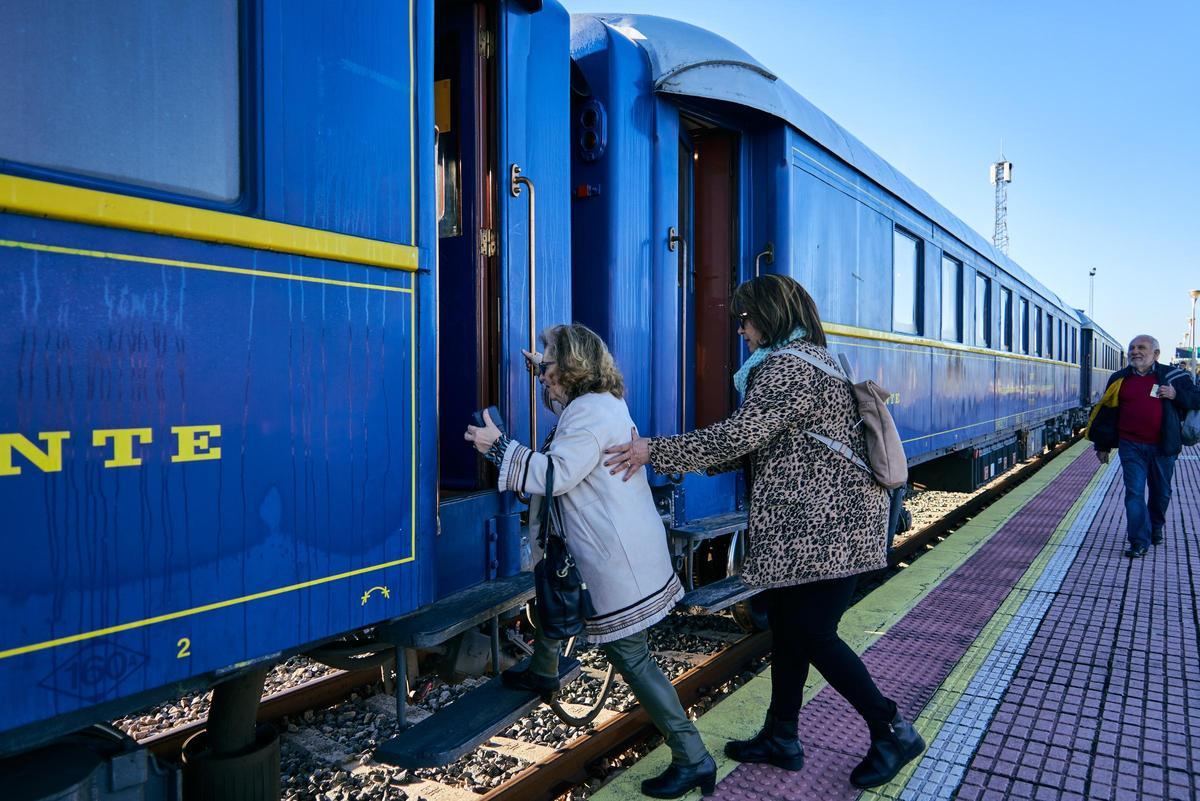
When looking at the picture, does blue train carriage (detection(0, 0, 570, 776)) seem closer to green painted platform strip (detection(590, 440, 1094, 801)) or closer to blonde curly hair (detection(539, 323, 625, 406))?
blonde curly hair (detection(539, 323, 625, 406))

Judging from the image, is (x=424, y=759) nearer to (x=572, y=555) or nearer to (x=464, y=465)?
(x=572, y=555)

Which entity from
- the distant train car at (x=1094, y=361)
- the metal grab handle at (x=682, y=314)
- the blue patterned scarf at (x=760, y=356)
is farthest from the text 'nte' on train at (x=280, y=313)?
the distant train car at (x=1094, y=361)

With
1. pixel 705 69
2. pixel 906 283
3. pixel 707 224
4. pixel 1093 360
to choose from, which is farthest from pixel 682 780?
pixel 1093 360

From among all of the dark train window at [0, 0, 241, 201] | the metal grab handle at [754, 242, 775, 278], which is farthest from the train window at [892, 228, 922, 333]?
the dark train window at [0, 0, 241, 201]

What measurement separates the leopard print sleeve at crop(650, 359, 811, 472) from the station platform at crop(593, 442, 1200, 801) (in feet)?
3.77

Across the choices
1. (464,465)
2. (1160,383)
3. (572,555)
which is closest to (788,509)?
(572,555)

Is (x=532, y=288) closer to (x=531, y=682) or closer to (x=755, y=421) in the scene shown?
(x=755, y=421)

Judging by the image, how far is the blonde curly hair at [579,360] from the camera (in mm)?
2574

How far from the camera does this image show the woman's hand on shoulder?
8.41ft

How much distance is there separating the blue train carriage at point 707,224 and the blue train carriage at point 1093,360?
1740 centimetres

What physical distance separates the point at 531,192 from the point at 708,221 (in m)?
2.01

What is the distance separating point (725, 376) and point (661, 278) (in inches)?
33.2

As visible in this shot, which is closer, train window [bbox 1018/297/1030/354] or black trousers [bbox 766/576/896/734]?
black trousers [bbox 766/576/896/734]

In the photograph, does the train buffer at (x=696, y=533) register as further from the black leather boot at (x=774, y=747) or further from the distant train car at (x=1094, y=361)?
the distant train car at (x=1094, y=361)
